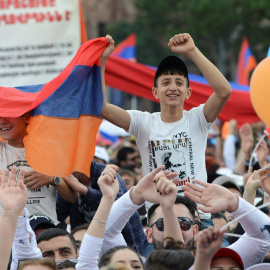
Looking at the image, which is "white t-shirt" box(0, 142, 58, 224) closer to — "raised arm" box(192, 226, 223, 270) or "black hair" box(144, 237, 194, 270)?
"black hair" box(144, 237, 194, 270)

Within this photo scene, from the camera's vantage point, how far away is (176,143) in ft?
16.3

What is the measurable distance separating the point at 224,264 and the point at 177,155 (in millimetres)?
1079

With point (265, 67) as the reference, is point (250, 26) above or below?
above

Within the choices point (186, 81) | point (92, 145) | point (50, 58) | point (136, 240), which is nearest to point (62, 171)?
point (92, 145)

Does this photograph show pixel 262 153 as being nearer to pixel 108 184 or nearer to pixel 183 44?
pixel 183 44

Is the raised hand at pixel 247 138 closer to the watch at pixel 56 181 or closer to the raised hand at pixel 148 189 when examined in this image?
the watch at pixel 56 181

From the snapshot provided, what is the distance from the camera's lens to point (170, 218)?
4.14 m

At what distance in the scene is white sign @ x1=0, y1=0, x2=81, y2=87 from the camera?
834 cm

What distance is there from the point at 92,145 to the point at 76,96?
375 mm

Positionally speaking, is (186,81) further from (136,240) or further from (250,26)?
(250,26)

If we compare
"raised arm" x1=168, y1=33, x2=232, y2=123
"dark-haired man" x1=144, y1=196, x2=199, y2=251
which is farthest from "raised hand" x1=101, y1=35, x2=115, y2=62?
"dark-haired man" x1=144, y1=196, x2=199, y2=251

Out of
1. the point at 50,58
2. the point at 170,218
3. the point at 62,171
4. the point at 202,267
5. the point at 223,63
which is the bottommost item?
the point at 202,267

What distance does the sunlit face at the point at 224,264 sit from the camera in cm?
406

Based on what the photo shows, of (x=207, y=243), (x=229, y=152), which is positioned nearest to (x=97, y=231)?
(x=207, y=243)
